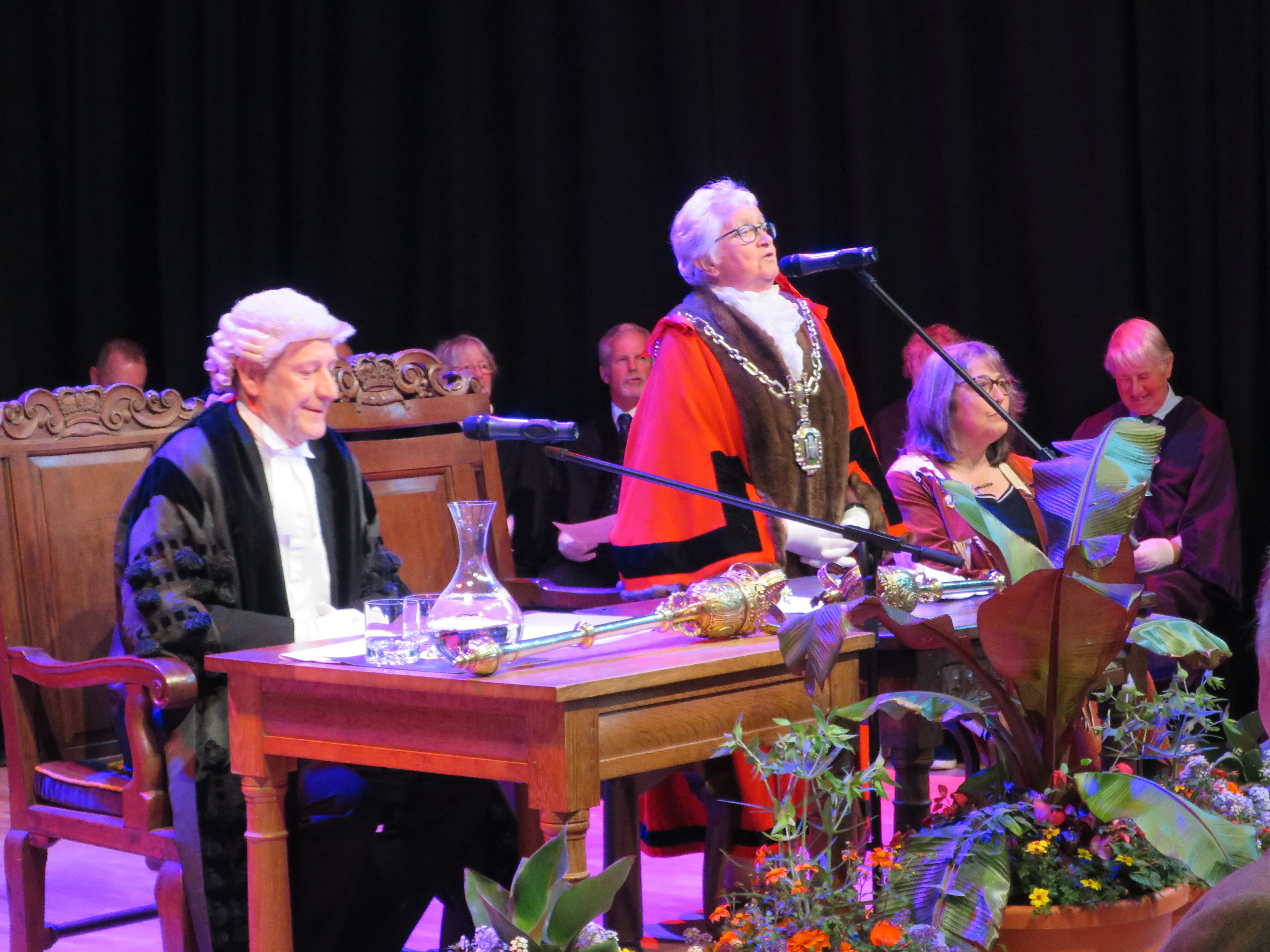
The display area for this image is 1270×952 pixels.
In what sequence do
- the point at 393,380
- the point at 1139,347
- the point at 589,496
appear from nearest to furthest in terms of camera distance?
the point at 393,380
the point at 1139,347
the point at 589,496

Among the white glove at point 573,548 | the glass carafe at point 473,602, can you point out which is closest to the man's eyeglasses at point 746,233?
the white glove at point 573,548

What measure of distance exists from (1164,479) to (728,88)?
74.5 inches

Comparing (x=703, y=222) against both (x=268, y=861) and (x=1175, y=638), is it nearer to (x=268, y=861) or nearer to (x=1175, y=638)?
(x=1175, y=638)

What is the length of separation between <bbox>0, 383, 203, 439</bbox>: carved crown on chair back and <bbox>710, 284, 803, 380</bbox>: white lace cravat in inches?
46.9

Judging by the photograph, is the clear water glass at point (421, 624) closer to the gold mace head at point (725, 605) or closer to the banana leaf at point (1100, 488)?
the gold mace head at point (725, 605)

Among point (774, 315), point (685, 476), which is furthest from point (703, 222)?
point (685, 476)

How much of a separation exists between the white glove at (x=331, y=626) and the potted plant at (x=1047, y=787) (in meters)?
1.04

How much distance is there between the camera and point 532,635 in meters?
2.27

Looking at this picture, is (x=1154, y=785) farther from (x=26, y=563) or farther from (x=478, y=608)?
(x=26, y=563)

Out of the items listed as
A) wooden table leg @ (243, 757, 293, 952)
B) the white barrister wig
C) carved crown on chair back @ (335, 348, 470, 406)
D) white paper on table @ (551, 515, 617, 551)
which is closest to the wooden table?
wooden table leg @ (243, 757, 293, 952)

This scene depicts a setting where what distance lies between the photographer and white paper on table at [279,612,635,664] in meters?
2.21

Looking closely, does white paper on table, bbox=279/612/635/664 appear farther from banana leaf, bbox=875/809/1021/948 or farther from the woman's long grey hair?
the woman's long grey hair

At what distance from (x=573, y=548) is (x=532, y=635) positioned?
2.34 meters

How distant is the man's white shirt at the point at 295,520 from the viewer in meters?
2.89
